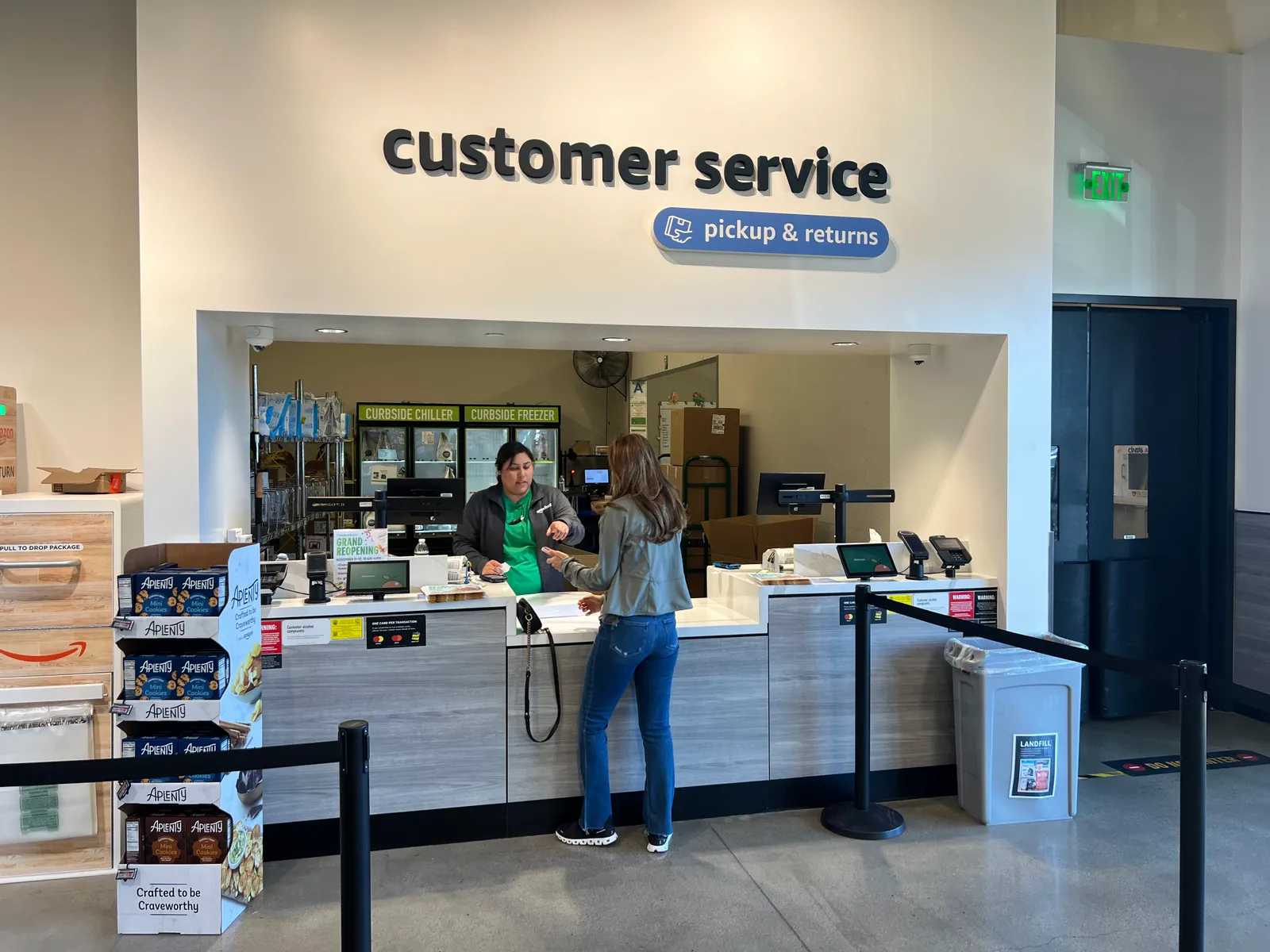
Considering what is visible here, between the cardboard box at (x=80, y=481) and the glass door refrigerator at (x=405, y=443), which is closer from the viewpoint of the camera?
the cardboard box at (x=80, y=481)

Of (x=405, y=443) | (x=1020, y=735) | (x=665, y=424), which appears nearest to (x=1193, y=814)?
(x=1020, y=735)

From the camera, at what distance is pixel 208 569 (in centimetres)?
296

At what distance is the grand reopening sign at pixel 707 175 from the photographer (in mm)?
3486

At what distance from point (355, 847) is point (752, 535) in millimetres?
6315

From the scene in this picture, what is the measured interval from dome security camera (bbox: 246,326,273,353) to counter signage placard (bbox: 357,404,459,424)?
646 centimetres

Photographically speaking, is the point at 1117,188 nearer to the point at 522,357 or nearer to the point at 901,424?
the point at 901,424

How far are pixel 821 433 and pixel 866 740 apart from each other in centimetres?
430

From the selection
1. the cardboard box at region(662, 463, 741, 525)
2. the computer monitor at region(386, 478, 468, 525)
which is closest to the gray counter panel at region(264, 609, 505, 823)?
the computer monitor at region(386, 478, 468, 525)

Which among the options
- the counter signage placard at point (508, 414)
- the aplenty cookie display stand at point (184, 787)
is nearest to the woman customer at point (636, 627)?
the aplenty cookie display stand at point (184, 787)

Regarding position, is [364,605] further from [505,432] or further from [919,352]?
[505,432]

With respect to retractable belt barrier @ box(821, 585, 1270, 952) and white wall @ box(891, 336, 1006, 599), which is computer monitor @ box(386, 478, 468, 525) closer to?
retractable belt barrier @ box(821, 585, 1270, 952)

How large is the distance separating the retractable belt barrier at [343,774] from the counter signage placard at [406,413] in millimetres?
8512

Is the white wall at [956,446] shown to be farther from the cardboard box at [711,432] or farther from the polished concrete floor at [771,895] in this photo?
the cardboard box at [711,432]

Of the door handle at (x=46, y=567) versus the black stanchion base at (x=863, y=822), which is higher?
the door handle at (x=46, y=567)
